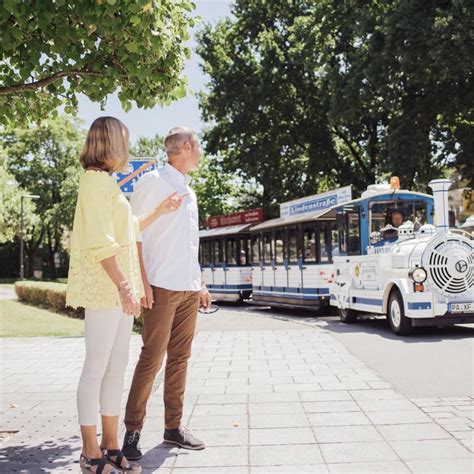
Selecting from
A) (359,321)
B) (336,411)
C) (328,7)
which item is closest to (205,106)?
(328,7)

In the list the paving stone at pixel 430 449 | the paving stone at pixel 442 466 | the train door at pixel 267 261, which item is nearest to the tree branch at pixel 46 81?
the paving stone at pixel 430 449

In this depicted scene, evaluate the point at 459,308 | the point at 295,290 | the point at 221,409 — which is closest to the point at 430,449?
the point at 221,409

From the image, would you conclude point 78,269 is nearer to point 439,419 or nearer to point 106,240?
point 106,240

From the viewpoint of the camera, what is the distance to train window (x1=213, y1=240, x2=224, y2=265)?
2719cm

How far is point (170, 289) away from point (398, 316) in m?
8.54

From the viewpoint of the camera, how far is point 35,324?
17328mm

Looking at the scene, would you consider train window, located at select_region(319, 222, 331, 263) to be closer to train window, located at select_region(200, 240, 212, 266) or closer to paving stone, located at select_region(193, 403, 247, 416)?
train window, located at select_region(200, 240, 212, 266)

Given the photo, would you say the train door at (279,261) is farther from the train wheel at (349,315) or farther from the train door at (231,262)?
the train wheel at (349,315)

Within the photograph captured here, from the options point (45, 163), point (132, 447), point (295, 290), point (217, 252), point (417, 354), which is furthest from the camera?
point (45, 163)

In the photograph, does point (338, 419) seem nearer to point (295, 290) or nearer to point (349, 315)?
point (349, 315)

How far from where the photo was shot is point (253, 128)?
105ft

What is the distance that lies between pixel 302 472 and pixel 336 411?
69.8 inches

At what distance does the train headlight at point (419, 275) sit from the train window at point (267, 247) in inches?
422

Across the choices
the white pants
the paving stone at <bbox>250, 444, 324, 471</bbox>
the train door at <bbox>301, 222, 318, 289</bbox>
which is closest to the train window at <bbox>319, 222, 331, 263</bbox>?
the train door at <bbox>301, 222, 318, 289</bbox>
